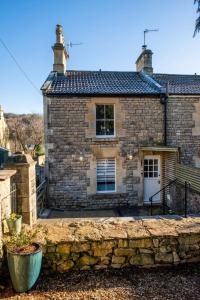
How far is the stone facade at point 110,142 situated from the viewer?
10734 millimetres

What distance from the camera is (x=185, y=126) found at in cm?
1157

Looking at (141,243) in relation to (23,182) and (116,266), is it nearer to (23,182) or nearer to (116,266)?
(116,266)

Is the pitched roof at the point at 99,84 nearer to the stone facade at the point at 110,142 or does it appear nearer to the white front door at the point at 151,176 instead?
the stone facade at the point at 110,142

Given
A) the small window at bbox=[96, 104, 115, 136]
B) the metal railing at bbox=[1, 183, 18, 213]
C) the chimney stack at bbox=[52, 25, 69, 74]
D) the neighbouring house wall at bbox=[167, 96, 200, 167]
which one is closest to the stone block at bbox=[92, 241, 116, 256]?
the metal railing at bbox=[1, 183, 18, 213]

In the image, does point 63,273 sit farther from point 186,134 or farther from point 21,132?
point 21,132

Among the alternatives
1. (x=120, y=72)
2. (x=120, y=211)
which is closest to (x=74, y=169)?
(x=120, y=211)

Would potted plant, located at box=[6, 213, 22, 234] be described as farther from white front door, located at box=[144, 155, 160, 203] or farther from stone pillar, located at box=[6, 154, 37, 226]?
white front door, located at box=[144, 155, 160, 203]

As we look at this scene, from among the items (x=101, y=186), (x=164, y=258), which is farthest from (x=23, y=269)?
(x=101, y=186)

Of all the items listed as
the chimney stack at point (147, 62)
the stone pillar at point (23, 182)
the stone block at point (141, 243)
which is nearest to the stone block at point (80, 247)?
the stone block at point (141, 243)

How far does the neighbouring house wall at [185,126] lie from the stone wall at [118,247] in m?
7.64

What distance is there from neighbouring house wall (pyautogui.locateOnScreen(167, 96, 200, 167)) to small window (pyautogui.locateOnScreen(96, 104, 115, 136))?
9.77ft

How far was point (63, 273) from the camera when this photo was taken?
13.2 feet

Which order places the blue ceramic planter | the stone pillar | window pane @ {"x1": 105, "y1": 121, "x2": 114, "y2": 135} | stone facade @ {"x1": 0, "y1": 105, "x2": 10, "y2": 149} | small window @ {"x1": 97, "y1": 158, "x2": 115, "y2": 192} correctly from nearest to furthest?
1. the blue ceramic planter
2. the stone pillar
3. small window @ {"x1": 97, "y1": 158, "x2": 115, "y2": 192}
4. window pane @ {"x1": 105, "y1": 121, "x2": 114, "y2": 135}
5. stone facade @ {"x1": 0, "y1": 105, "x2": 10, "y2": 149}

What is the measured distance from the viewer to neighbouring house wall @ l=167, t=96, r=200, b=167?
1146 cm
